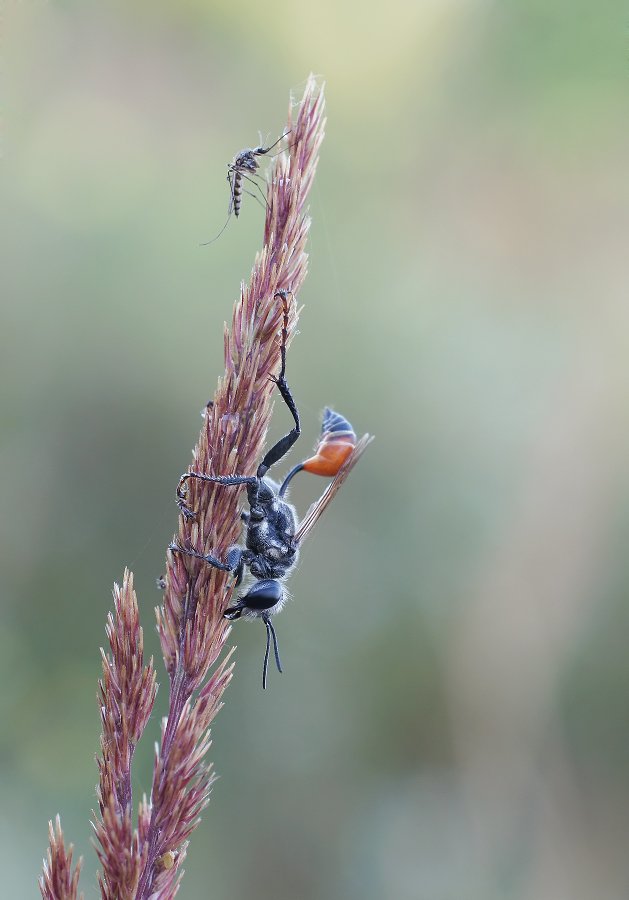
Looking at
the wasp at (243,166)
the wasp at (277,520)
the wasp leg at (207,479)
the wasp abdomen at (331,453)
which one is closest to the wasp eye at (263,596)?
the wasp at (277,520)

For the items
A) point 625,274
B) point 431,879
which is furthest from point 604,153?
point 431,879

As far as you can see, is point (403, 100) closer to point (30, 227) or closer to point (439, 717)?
point (30, 227)

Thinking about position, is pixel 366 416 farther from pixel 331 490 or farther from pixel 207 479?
pixel 207 479

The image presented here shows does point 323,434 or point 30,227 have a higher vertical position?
point 30,227

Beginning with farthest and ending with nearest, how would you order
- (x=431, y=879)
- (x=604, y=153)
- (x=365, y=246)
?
(x=604, y=153) → (x=365, y=246) → (x=431, y=879)

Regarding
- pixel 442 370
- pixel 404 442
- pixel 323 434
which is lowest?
pixel 323 434

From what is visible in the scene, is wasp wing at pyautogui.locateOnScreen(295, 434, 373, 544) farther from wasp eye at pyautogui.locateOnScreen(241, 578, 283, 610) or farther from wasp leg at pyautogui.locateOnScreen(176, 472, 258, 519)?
wasp leg at pyautogui.locateOnScreen(176, 472, 258, 519)
